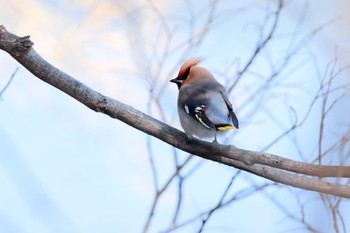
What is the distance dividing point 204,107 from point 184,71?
52 centimetres

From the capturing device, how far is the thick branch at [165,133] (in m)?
1.68

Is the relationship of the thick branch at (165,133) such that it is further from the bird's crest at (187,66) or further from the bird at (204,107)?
the bird's crest at (187,66)

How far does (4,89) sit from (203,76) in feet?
3.36

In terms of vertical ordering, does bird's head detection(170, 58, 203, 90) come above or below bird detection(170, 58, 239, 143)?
above

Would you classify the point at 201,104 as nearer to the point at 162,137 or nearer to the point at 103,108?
the point at 162,137

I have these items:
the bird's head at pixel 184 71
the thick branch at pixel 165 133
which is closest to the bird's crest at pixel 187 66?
the bird's head at pixel 184 71

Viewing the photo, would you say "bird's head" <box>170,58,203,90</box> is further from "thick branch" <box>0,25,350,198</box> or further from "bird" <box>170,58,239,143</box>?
"thick branch" <box>0,25,350,198</box>

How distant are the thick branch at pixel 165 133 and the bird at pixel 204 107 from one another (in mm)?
102

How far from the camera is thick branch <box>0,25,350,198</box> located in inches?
66.3

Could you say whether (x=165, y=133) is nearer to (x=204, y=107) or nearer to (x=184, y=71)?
(x=204, y=107)

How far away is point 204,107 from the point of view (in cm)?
222

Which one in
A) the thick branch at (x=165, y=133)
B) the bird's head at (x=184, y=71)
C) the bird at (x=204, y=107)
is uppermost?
the bird's head at (x=184, y=71)

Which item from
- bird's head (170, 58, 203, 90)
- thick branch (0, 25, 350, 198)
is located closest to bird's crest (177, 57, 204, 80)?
bird's head (170, 58, 203, 90)

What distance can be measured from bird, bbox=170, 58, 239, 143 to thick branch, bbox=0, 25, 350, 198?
0.10 meters
